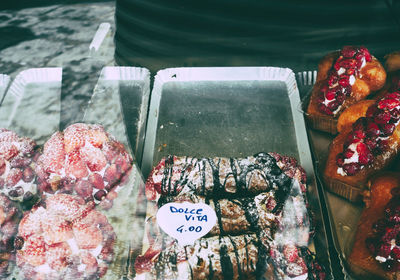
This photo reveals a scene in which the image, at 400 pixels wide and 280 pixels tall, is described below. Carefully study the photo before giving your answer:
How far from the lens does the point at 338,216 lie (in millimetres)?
1905

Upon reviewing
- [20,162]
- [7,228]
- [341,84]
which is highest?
[341,84]

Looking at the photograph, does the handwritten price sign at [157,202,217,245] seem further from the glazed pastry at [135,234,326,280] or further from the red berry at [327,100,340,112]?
the red berry at [327,100,340,112]

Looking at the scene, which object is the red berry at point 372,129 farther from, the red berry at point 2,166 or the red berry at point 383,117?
the red berry at point 2,166

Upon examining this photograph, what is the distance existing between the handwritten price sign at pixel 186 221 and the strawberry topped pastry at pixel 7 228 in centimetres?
73

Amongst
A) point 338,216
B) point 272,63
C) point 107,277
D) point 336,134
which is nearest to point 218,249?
point 107,277

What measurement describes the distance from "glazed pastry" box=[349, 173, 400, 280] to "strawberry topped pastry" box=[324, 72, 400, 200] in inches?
5.0

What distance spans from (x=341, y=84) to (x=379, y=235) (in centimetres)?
104

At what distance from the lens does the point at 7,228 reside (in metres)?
1.66

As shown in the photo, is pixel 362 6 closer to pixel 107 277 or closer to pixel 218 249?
pixel 218 249

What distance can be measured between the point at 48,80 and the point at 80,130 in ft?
2.44

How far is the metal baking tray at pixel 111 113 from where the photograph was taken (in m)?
1.80

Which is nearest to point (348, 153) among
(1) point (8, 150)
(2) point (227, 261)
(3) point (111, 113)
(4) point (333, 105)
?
(4) point (333, 105)

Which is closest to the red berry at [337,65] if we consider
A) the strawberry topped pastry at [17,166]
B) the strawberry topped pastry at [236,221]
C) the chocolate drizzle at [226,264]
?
the strawberry topped pastry at [236,221]

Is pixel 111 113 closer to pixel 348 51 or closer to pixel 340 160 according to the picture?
pixel 340 160
